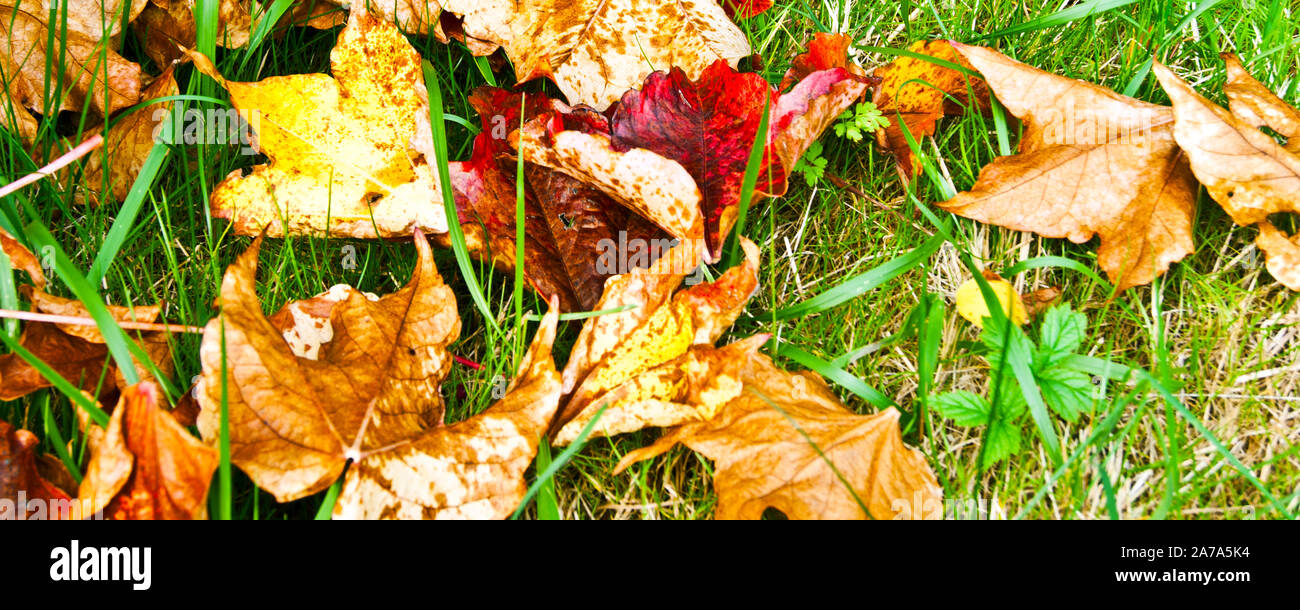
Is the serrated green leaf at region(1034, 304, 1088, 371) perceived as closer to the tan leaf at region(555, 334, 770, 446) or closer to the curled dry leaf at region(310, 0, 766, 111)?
the tan leaf at region(555, 334, 770, 446)

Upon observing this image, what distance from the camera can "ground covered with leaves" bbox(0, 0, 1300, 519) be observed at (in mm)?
1426

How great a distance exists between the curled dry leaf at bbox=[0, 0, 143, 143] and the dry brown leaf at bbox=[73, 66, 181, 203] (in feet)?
0.14

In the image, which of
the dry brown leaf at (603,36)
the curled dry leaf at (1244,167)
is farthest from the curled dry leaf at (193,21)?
the curled dry leaf at (1244,167)

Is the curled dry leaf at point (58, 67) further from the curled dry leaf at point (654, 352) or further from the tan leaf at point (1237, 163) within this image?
the tan leaf at point (1237, 163)

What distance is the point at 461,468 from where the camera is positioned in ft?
4.57

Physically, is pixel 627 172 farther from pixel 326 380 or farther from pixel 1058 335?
pixel 1058 335

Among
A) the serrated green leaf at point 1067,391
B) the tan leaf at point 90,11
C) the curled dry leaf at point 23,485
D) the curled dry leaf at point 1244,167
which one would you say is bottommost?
the curled dry leaf at point 23,485

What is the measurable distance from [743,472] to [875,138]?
989 millimetres

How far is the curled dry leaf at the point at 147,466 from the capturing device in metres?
1.21

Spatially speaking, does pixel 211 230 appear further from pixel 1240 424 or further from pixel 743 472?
pixel 1240 424

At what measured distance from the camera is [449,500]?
4.46 feet

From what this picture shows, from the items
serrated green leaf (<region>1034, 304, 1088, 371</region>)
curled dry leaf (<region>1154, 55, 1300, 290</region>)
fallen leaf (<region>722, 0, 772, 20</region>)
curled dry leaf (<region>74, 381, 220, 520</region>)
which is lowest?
curled dry leaf (<region>74, 381, 220, 520</region>)

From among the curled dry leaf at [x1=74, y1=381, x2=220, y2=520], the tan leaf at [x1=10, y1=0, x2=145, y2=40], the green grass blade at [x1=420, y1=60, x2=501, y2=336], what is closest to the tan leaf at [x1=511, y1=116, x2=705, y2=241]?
the green grass blade at [x1=420, y1=60, x2=501, y2=336]

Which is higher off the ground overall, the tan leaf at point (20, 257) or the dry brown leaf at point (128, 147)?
the dry brown leaf at point (128, 147)
